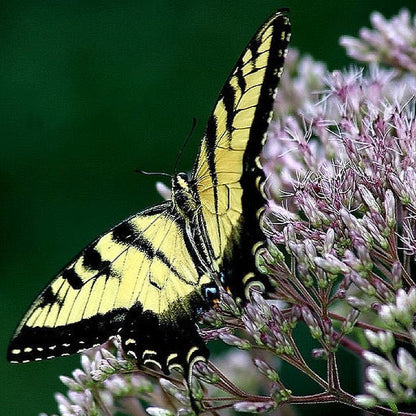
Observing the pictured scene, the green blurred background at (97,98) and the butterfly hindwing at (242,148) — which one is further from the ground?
the green blurred background at (97,98)

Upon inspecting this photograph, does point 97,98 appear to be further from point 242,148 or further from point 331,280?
point 331,280

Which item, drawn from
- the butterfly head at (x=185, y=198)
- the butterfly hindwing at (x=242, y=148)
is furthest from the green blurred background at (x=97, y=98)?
the butterfly hindwing at (x=242, y=148)

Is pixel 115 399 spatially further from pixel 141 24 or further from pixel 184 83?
pixel 141 24

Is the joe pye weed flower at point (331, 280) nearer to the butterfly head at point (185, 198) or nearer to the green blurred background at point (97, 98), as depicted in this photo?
the butterfly head at point (185, 198)

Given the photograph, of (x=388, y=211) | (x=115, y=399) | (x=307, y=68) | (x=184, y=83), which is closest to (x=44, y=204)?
(x=184, y=83)

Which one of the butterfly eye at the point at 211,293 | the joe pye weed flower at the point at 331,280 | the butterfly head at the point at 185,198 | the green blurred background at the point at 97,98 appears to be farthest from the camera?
the green blurred background at the point at 97,98

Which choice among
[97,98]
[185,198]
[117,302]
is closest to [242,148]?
[185,198]
